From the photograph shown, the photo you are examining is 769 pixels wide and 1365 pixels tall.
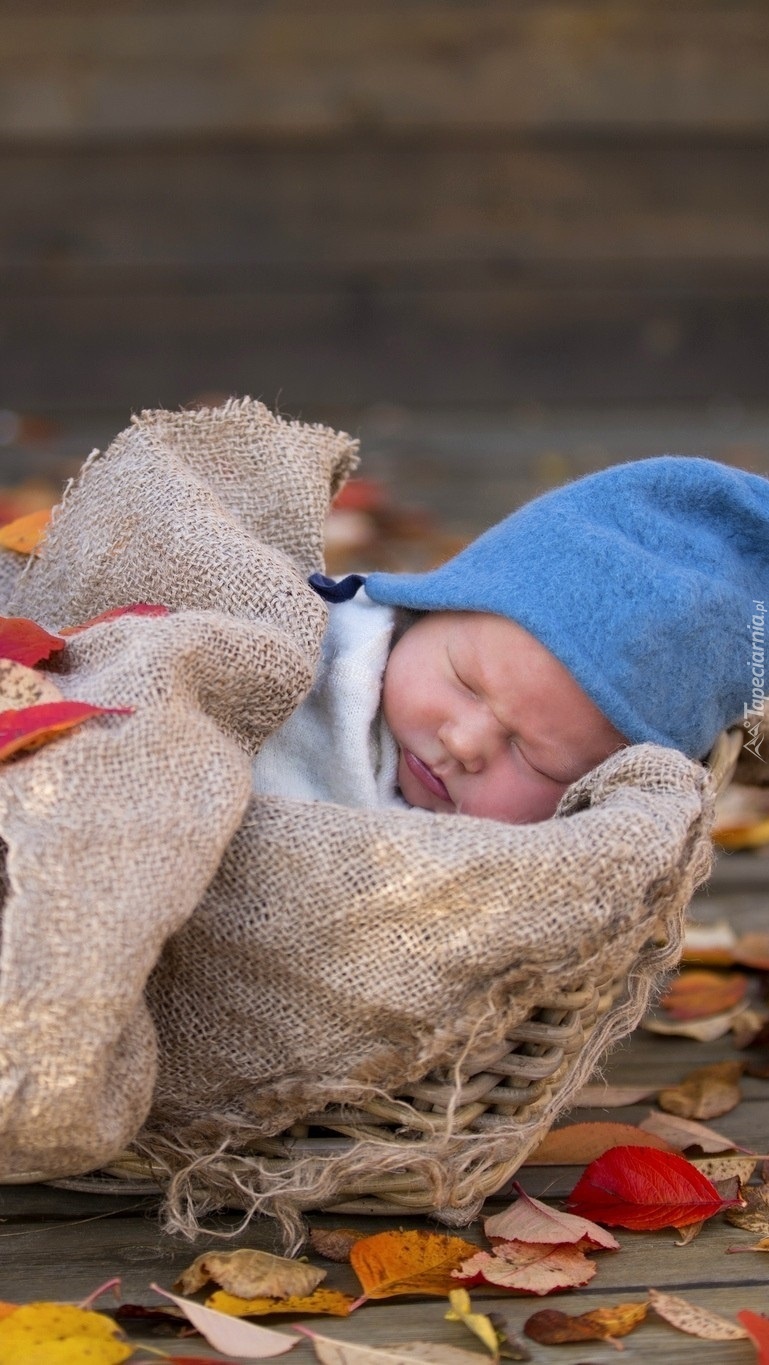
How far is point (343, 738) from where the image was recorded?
177 cm

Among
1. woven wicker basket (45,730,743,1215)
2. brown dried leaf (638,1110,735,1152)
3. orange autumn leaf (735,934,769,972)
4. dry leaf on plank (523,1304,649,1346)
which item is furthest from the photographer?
orange autumn leaf (735,934,769,972)

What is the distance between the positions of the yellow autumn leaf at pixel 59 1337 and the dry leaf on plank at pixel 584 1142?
519 millimetres

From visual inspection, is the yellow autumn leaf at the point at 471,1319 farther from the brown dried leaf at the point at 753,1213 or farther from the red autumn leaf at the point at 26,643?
the red autumn leaf at the point at 26,643

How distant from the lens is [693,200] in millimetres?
5234

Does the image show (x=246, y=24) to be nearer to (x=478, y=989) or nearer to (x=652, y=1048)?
(x=652, y=1048)

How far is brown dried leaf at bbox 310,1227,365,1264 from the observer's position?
1.32 metres

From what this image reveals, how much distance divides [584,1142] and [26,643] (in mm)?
747

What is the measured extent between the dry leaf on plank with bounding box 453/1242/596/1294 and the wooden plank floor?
1cm

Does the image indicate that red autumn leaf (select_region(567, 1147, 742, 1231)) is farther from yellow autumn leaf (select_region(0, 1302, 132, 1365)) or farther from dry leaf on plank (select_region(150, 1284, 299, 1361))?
yellow autumn leaf (select_region(0, 1302, 132, 1365))

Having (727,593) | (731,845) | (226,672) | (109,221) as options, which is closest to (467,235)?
(109,221)

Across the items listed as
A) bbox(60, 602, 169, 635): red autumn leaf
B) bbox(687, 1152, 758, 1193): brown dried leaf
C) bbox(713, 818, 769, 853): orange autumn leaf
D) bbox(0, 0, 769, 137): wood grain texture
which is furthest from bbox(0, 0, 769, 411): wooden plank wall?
bbox(687, 1152, 758, 1193): brown dried leaf

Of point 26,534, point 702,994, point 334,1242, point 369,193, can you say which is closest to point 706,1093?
point 702,994

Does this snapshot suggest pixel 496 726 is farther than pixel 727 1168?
Yes

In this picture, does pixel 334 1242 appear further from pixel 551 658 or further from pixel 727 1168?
pixel 551 658
